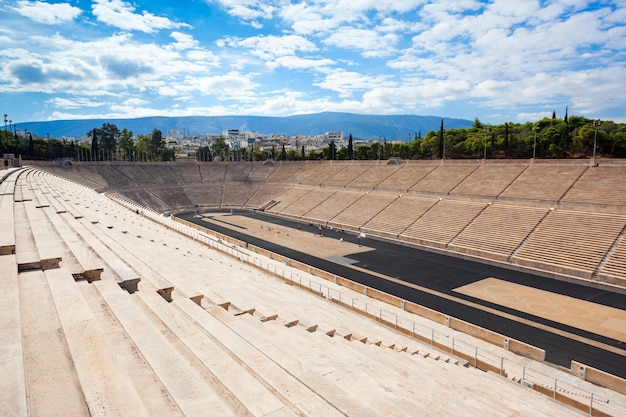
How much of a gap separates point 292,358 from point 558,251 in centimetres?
2608

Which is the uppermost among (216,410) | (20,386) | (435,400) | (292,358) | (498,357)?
(20,386)

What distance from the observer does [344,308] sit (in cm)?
1561

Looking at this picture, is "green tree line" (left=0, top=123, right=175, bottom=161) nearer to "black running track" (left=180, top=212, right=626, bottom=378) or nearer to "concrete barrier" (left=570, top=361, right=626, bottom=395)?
"black running track" (left=180, top=212, right=626, bottom=378)

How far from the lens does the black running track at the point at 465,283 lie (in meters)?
14.7

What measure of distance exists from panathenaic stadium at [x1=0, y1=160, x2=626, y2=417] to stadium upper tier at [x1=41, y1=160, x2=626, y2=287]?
0.68ft

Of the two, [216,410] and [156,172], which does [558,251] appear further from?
[156,172]

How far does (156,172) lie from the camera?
63.2 m

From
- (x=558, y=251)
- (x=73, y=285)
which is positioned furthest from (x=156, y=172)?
(x=73, y=285)

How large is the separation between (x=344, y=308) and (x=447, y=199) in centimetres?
2643

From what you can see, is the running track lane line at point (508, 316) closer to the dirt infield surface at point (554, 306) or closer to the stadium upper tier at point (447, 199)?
the dirt infield surface at point (554, 306)

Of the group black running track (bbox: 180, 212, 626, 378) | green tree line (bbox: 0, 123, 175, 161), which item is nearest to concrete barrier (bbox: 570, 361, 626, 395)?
black running track (bbox: 180, 212, 626, 378)

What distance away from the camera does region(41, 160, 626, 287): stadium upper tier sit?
85.8ft

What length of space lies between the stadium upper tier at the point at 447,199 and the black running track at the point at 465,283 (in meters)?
2.01

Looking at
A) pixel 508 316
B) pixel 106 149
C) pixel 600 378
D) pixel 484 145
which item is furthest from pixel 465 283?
pixel 106 149
